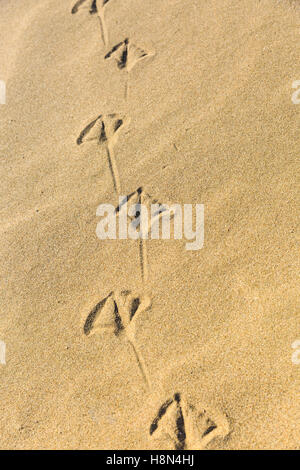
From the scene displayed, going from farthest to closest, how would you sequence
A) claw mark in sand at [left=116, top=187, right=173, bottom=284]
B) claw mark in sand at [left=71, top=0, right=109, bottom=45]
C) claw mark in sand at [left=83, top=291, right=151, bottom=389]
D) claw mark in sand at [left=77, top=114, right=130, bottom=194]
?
claw mark in sand at [left=71, top=0, right=109, bottom=45] < claw mark in sand at [left=77, top=114, right=130, bottom=194] < claw mark in sand at [left=116, top=187, right=173, bottom=284] < claw mark in sand at [left=83, top=291, right=151, bottom=389]

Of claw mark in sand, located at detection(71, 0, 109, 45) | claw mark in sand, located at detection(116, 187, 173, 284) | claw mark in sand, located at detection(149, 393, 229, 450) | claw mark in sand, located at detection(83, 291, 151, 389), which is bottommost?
claw mark in sand, located at detection(149, 393, 229, 450)

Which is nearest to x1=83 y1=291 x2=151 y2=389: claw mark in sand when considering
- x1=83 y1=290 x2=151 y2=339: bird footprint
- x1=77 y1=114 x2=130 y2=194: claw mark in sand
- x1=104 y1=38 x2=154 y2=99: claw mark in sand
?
x1=83 y1=290 x2=151 y2=339: bird footprint

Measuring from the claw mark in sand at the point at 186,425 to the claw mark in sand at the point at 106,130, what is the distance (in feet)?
4.20

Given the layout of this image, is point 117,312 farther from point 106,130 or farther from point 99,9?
point 99,9

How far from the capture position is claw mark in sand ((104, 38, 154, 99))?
232 cm

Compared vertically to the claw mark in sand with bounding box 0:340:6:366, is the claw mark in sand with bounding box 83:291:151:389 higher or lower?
higher

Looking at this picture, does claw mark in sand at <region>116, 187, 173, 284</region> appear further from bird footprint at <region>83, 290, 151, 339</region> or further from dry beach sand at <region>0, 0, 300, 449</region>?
bird footprint at <region>83, 290, 151, 339</region>

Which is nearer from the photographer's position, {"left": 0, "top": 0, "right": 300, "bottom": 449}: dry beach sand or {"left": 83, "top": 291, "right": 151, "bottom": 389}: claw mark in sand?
{"left": 0, "top": 0, "right": 300, "bottom": 449}: dry beach sand

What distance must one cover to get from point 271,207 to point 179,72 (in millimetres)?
964

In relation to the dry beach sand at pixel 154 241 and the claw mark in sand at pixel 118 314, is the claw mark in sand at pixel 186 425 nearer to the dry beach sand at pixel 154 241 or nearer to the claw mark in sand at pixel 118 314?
the dry beach sand at pixel 154 241

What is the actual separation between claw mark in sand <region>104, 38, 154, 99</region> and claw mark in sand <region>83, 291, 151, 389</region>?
134cm

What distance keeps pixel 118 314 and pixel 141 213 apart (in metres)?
0.51
